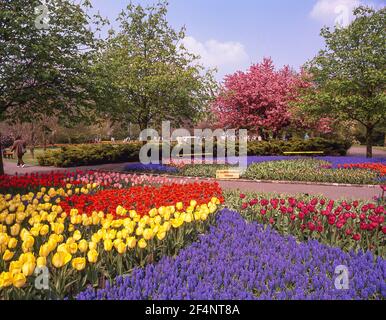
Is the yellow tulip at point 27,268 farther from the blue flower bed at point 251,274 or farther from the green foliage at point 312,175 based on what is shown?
the green foliage at point 312,175

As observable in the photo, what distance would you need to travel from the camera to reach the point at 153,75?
20891 mm

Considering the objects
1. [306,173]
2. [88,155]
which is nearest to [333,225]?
[306,173]

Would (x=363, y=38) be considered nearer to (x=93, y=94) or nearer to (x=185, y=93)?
(x=185, y=93)

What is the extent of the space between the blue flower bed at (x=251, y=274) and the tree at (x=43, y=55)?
31.7 ft

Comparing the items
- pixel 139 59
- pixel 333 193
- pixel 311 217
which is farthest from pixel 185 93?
pixel 311 217

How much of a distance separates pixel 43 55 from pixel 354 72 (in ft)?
57.1

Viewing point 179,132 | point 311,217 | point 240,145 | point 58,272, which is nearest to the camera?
point 58,272

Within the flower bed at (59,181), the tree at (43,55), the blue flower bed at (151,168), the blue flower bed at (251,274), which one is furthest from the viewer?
the blue flower bed at (151,168)

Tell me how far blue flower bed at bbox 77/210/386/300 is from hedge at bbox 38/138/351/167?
2016 cm

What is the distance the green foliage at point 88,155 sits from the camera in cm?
2372

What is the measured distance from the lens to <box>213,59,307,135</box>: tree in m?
29.2

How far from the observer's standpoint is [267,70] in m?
32.6

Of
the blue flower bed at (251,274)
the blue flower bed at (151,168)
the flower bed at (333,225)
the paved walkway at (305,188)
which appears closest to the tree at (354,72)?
the paved walkway at (305,188)

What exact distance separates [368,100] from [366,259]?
17705 millimetres
